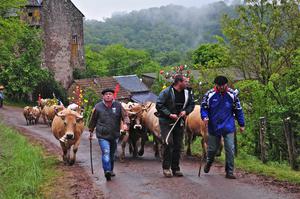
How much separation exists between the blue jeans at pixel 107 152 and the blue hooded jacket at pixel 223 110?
2234mm

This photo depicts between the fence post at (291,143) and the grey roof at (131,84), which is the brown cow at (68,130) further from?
the grey roof at (131,84)

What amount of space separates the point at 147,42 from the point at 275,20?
123827mm

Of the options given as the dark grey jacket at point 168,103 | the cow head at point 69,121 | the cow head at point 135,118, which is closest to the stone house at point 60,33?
the cow head at point 135,118

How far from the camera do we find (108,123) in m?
10.2

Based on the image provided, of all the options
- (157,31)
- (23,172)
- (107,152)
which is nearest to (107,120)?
(107,152)

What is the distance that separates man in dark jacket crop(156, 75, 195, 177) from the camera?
31.6 feet

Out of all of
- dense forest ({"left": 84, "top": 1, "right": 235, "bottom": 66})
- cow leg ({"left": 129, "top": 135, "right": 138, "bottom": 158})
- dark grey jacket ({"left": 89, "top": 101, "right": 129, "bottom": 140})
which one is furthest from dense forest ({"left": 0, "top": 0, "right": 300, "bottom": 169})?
dense forest ({"left": 84, "top": 1, "right": 235, "bottom": 66})

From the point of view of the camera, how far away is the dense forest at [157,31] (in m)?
147

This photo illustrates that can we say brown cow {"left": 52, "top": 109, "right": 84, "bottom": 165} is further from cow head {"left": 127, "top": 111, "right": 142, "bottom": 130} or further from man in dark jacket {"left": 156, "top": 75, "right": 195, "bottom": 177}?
man in dark jacket {"left": 156, "top": 75, "right": 195, "bottom": 177}

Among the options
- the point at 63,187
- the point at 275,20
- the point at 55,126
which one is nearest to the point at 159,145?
the point at 55,126

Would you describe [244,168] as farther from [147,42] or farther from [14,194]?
[147,42]

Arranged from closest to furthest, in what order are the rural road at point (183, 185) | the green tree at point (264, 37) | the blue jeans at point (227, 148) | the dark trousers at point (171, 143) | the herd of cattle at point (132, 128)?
the rural road at point (183, 185), the blue jeans at point (227, 148), the dark trousers at point (171, 143), the herd of cattle at point (132, 128), the green tree at point (264, 37)

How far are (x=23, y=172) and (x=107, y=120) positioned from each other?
2.52 meters

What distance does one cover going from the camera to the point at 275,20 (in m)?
27.7
